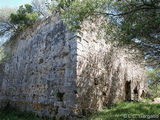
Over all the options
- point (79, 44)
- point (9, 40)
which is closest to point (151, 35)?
point (79, 44)

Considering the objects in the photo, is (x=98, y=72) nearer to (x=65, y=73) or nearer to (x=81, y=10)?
(x=65, y=73)

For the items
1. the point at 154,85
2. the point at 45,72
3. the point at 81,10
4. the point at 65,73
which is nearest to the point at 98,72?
the point at 65,73

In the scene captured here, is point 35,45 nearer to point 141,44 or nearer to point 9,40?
point 9,40

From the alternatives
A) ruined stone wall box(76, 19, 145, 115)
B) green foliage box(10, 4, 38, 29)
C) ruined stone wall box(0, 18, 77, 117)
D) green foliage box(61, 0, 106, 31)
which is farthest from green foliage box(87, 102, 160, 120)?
green foliage box(10, 4, 38, 29)

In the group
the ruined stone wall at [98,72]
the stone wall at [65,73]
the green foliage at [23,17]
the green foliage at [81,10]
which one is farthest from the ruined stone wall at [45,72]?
the green foliage at [23,17]

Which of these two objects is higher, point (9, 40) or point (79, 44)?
point (9, 40)

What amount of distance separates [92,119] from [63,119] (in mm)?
915

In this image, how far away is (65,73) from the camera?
473cm

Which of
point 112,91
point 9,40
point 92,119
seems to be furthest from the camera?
point 9,40

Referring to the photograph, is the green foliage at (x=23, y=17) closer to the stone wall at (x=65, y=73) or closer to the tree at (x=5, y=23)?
the stone wall at (x=65, y=73)

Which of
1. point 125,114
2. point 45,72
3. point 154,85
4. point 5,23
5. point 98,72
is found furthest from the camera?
point 5,23

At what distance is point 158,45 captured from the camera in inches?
187

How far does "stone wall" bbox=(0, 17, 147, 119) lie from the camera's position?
14.9 feet

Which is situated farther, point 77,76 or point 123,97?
point 123,97
